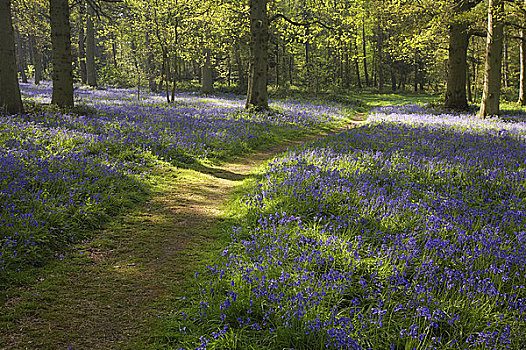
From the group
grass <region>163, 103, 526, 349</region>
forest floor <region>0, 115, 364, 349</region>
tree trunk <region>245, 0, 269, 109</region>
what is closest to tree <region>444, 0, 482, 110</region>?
tree trunk <region>245, 0, 269, 109</region>

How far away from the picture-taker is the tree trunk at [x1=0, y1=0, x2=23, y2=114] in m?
11.3

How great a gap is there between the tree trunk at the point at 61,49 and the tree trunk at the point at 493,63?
17077 millimetres

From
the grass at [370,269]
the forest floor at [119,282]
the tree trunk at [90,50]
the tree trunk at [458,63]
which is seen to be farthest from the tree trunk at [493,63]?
the tree trunk at [90,50]

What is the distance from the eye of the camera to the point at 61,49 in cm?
1328

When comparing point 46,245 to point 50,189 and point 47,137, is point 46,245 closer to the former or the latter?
point 50,189

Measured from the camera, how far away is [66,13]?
13359 mm

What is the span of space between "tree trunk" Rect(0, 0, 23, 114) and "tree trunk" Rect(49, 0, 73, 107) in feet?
5.78

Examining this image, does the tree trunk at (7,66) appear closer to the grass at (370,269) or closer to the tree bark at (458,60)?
the grass at (370,269)

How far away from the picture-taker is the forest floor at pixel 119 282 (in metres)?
3.37

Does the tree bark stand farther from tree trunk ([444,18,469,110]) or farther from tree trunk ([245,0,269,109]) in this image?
tree trunk ([245,0,269,109])

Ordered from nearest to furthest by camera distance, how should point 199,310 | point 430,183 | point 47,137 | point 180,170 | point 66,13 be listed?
point 199,310, point 430,183, point 47,137, point 180,170, point 66,13

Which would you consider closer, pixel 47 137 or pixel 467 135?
pixel 47 137

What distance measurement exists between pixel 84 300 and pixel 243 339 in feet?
6.50

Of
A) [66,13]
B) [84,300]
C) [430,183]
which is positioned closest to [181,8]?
[66,13]
